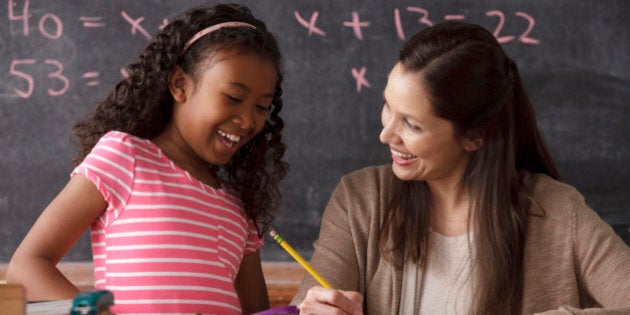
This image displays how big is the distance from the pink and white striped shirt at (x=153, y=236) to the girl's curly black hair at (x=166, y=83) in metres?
0.11

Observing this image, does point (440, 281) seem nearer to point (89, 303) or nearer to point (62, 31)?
point (89, 303)

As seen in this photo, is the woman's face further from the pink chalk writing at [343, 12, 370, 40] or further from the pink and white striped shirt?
the pink chalk writing at [343, 12, 370, 40]

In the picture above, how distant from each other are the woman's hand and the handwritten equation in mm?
916

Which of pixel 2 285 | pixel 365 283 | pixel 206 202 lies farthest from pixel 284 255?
pixel 2 285

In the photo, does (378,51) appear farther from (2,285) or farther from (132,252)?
(2,285)

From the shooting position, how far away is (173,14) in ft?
7.28

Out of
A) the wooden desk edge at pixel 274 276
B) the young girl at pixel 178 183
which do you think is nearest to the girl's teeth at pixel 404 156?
the young girl at pixel 178 183

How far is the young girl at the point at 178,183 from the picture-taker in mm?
1413

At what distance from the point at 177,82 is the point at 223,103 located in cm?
14

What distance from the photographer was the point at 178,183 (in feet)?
5.06

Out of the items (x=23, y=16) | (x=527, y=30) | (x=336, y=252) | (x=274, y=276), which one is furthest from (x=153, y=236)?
(x=527, y=30)

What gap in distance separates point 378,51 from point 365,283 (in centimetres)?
74

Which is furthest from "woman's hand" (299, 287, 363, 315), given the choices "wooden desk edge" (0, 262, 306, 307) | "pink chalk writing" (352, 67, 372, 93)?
"pink chalk writing" (352, 67, 372, 93)

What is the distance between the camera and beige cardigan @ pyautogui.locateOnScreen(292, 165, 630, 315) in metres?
1.61
